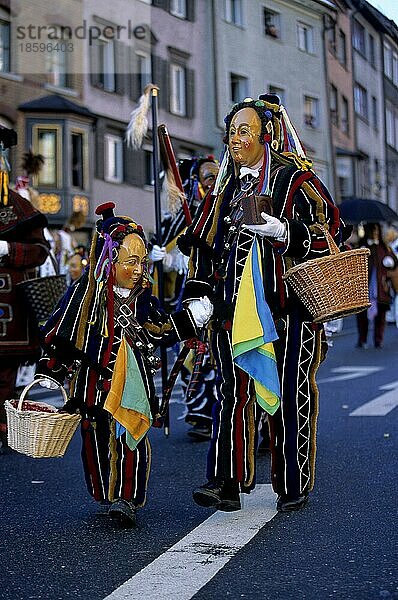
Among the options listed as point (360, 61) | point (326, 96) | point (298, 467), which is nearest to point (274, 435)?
point (298, 467)

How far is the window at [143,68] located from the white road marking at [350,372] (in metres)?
21.2

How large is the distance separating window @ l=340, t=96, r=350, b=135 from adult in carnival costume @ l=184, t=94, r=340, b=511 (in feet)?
139

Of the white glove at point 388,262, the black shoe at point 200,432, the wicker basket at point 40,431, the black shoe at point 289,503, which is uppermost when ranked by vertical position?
the white glove at point 388,262

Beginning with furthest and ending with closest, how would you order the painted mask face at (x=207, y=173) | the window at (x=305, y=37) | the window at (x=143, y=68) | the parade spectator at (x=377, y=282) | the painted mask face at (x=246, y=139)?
the window at (x=305, y=37) < the window at (x=143, y=68) < the parade spectator at (x=377, y=282) < the painted mask face at (x=207, y=173) < the painted mask face at (x=246, y=139)

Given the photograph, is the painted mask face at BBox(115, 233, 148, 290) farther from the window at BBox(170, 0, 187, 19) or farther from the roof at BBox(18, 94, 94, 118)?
the window at BBox(170, 0, 187, 19)

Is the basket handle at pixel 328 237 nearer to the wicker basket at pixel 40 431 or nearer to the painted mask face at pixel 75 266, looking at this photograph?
the wicker basket at pixel 40 431

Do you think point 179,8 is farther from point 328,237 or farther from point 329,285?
point 329,285

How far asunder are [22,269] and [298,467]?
118 inches

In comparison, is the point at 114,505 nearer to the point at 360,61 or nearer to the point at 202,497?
the point at 202,497

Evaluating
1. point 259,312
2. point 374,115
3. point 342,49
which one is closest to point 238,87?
point 342,49

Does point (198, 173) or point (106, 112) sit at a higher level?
point (106, 112)

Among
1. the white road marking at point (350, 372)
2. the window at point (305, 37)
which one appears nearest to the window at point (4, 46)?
the window at point (305, 37)

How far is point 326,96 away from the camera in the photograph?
143ft

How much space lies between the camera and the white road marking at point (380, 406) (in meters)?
9.24
